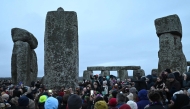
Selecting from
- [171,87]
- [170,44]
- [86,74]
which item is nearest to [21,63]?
[170,44]

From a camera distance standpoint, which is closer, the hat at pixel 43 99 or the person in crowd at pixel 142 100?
the person in crowd at pixel 142 100

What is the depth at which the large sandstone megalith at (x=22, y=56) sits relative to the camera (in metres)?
12.5

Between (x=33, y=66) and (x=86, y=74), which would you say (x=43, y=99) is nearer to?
(x=33, y=66)

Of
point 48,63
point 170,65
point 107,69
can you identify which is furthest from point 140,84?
point 107,69

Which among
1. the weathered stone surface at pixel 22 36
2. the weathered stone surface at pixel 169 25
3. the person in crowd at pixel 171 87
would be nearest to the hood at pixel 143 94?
the person in crowd at pixel 171 87

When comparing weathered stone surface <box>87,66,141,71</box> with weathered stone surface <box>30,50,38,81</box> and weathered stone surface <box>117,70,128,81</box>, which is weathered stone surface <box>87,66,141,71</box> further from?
weathered stone surface <box>30,50,38,81</box>

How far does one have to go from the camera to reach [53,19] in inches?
337

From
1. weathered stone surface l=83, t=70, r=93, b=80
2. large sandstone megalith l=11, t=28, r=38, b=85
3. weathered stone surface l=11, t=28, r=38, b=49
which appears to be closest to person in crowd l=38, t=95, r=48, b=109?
large sandstone megalith l=11, t=28, r=38, b=85

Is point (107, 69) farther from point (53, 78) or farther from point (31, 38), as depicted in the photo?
point (53, 78)

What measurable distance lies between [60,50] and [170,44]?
14.6ft

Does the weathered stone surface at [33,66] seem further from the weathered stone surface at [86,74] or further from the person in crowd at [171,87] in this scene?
the weathered stone surface at [86,74]

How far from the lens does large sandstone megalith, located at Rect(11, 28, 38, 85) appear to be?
1252 centimetres

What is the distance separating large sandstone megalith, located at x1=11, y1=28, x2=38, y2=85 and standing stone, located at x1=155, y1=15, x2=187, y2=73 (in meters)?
6.65

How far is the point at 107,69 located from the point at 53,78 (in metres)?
19.0
